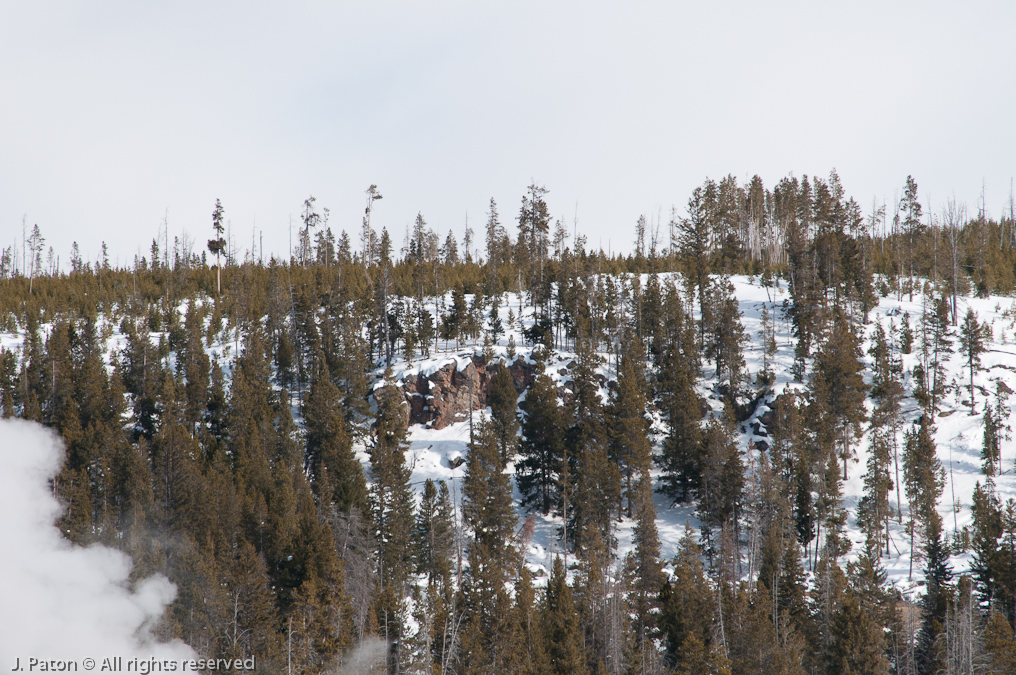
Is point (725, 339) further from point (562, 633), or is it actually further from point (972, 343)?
point (562, 633)

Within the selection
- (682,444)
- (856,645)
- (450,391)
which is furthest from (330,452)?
(856,645)

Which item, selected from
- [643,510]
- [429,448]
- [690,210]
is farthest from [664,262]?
[643,510]

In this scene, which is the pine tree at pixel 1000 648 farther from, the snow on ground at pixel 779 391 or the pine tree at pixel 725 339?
the pine tree at pixel 725 339

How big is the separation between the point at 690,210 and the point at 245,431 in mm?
69658

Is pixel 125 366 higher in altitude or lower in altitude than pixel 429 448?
higher

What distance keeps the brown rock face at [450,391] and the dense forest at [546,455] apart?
0.60m

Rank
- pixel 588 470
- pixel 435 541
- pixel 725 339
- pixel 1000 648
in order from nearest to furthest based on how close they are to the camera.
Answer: pixel 1000 648 → pixel 435 541 → pixel 588 470 → pixel 725 339

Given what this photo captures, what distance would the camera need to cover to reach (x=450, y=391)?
71500 mm

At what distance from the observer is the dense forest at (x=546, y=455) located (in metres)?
38.0

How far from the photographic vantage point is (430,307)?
8675cm

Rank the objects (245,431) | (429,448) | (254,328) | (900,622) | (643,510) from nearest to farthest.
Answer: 1. (900,622)
2. (643,510)
3. (245,431)
4. (429,448)
5. (254,328)

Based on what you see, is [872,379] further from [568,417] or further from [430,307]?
[430,307]

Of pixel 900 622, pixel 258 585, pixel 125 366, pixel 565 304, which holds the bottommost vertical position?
pixel 900 622

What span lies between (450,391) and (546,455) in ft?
48.7
